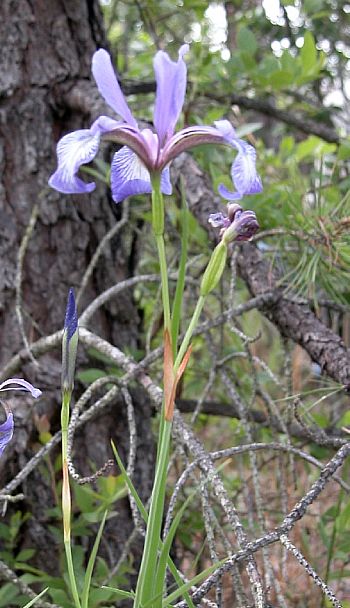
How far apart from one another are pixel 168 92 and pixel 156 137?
0.05 metres

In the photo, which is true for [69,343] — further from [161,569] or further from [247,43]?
[247,43]

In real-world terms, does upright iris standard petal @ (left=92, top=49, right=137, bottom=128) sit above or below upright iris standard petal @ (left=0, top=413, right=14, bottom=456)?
above

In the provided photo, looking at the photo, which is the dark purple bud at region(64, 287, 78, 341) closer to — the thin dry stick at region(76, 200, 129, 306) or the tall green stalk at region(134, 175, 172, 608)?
the tall green stalk at region(134, 175, 172, 608)

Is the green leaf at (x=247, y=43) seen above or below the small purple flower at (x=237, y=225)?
above

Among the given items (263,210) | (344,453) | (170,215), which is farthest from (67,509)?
(170,215)

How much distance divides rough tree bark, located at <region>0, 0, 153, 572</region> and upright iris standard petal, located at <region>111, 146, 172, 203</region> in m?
0.66

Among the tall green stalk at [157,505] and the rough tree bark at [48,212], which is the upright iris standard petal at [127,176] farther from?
the rough tree bark at [48,212]

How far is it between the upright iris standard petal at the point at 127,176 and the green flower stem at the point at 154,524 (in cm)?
28

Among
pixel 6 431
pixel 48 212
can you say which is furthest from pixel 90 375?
pixel 6 431

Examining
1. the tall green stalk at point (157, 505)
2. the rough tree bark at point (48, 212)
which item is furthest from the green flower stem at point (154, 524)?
the rough tree bark at point (48, 212)

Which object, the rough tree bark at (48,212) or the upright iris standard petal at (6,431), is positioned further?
the rough tree bark at (48,212)

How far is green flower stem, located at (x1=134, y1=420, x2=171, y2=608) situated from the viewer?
2.29 feet

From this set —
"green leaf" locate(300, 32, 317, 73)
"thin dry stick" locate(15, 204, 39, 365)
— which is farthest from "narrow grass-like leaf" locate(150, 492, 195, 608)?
"green leaf" locate(300, 32, 317, 73)

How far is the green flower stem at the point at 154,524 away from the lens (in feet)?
2.29
